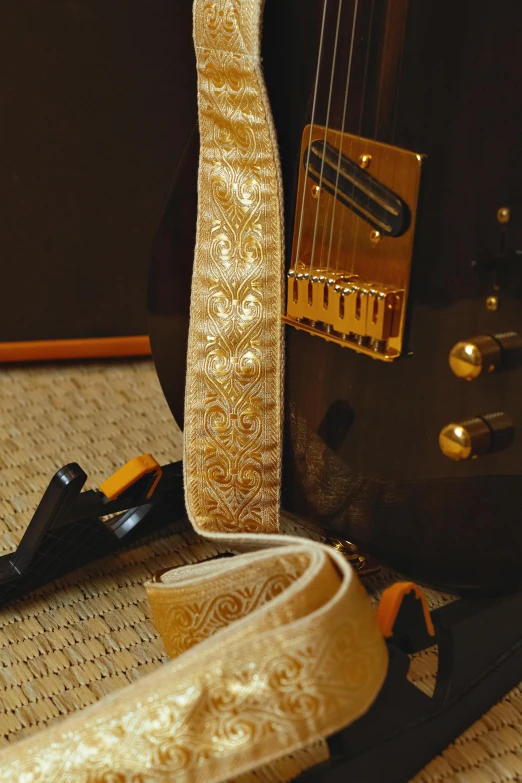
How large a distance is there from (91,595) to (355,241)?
330 millimetres

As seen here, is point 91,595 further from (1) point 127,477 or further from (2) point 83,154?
(2) point 83,154

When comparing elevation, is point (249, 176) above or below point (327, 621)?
above

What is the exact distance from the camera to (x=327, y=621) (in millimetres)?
481

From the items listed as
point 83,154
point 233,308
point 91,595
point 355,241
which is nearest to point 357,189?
point 355,241

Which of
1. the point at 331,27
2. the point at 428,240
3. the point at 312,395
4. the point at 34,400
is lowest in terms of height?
the point at 34,400

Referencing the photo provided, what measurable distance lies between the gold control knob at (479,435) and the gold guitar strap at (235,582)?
0.33 ft

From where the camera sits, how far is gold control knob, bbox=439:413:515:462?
0.55 meters

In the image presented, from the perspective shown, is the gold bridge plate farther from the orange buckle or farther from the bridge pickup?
the orange buckle

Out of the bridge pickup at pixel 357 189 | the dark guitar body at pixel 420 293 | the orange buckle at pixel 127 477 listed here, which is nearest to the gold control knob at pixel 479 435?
the dark guitar body at pixel 420 293

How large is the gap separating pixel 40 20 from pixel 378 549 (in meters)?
0.61

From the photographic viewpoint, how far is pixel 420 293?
549mm

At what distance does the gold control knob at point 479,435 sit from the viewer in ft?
1.82

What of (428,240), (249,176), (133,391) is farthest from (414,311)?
(133,391)

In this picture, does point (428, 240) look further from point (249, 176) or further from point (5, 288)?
point (5, 288)
